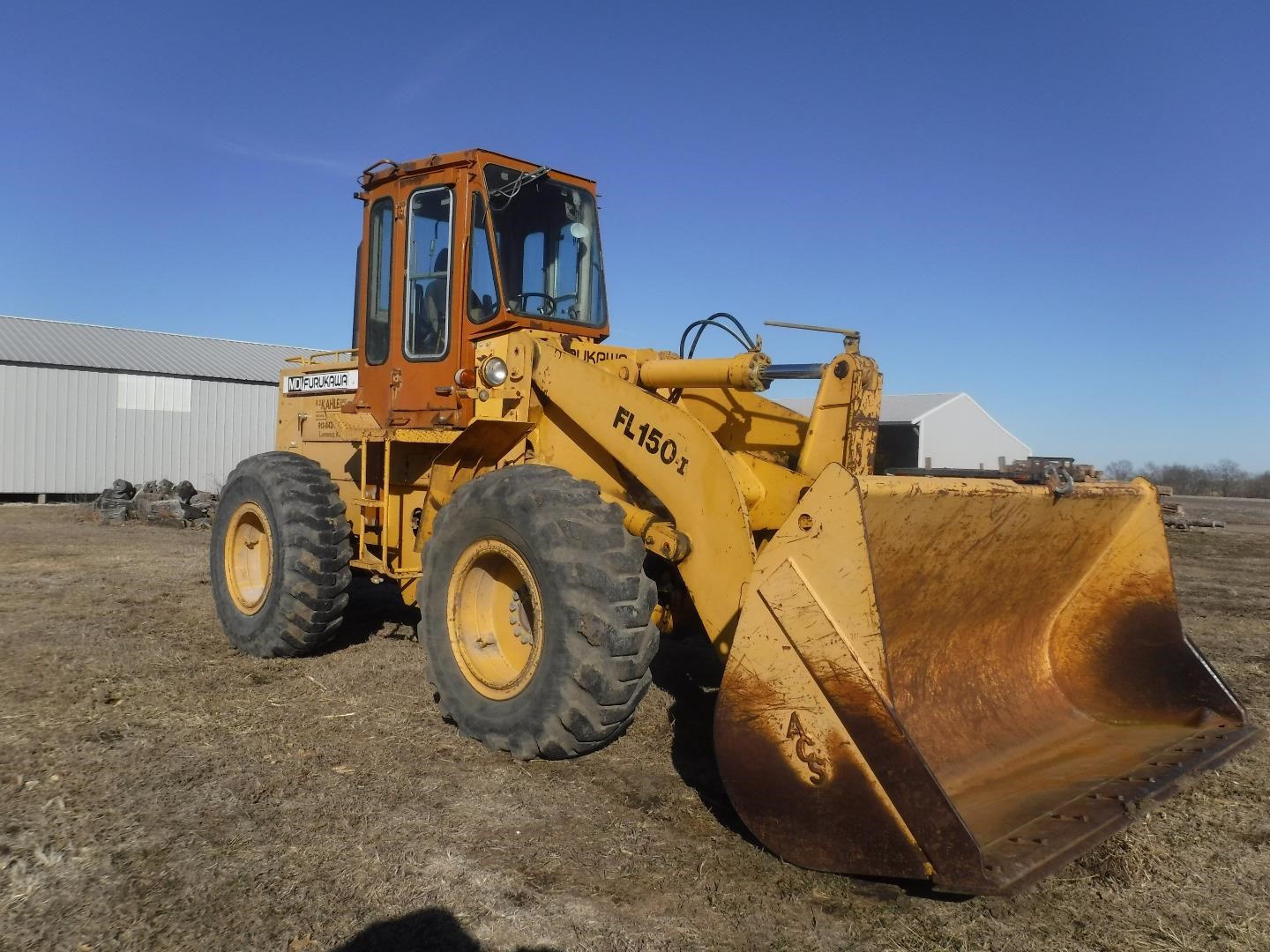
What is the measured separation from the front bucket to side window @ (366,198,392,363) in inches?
154

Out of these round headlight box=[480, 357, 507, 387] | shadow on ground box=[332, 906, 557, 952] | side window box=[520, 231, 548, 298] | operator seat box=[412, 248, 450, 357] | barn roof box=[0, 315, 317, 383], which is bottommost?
shadow on ground box=[332, 906, 557, 952]

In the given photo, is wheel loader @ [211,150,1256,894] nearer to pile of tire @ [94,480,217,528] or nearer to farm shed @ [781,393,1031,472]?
pile of tire @ [94,480,217,528]

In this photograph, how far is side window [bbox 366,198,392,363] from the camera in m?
6.49

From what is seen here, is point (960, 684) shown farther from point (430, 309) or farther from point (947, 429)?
point (947, 429)

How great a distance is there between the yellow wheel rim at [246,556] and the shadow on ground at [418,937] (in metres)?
4.22

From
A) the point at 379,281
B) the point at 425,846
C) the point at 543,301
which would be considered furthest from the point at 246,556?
the point at 425,846

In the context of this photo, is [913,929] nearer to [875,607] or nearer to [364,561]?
[875,607]

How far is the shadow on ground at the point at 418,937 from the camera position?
2.92 metres

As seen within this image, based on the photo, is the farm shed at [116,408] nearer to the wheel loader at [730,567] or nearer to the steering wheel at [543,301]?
the wheel loader at [730,567]

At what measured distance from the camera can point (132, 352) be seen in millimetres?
24828

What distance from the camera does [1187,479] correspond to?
2079 inches

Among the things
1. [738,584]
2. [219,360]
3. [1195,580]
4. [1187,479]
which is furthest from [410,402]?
[1187,479]

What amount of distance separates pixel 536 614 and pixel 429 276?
107 inches

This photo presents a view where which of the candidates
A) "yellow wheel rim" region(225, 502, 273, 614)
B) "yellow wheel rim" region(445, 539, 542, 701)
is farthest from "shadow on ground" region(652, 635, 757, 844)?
"yellow wheel rim" region(225, 502, 273, 614)
